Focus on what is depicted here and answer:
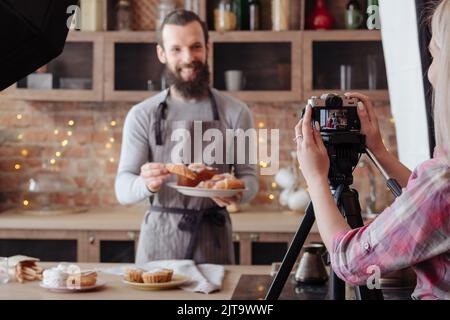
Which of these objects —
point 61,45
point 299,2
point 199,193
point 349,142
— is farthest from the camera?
point 299,2

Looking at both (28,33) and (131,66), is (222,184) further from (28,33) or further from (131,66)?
(28,33)

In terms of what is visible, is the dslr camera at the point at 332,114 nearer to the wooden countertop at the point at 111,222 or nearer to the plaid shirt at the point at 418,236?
the plaid shirt at the point at 418,236

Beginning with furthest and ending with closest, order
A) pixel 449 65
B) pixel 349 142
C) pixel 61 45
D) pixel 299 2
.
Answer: pixel 299 2, pixel 349 142, pixel 449 65, pixel 61 45

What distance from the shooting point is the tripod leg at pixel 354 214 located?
1151 mm

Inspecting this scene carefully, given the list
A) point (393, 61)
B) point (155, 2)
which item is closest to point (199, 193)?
point (393, 61)

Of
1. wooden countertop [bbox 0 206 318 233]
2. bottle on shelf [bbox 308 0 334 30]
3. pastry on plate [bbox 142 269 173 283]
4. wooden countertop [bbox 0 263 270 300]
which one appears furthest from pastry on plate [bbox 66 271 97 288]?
bottle on shelf [bbox 308 0 334 30]

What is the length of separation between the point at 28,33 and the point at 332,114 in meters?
0.61

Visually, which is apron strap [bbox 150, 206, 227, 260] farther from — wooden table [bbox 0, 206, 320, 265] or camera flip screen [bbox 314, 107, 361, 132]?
camera flip screen [bbox 314, 107, 361, 132]

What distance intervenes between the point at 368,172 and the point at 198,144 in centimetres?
115

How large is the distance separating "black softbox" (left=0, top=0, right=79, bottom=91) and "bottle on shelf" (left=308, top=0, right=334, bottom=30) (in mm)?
2692

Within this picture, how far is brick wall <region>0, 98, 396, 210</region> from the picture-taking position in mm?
3535

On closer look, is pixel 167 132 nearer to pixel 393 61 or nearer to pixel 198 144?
pixel 198 144

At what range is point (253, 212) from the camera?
337 cm

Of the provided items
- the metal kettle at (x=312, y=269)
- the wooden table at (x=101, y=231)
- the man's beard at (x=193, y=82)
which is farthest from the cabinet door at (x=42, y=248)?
the metal kettle at (x=312, y=269)
